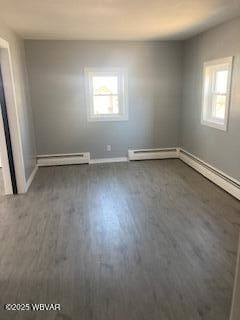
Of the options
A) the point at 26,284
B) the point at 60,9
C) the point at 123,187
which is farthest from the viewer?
the point at 123,187

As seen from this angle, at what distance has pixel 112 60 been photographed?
16.7 ft

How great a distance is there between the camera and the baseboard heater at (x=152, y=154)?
221 inches

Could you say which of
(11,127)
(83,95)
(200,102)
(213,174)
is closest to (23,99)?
(11,127)

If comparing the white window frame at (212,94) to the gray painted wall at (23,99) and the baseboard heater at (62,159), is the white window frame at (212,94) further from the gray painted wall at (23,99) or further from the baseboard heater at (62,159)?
the gray painted wall at (23,99)

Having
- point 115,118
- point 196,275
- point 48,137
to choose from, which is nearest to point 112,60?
point 115,118

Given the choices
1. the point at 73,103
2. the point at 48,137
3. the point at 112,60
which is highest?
the point at 112,60

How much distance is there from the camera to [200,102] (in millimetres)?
4691

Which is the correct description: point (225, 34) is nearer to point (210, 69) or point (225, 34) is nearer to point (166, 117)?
point (210, 69)

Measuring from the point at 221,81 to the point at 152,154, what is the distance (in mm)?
2106

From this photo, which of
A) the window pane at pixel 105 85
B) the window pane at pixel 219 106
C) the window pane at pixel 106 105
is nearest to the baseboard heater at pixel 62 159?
the window pane at pixel 106 105

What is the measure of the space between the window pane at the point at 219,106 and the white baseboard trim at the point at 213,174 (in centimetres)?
86

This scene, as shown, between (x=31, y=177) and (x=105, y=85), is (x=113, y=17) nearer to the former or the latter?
(x=105, y=85)

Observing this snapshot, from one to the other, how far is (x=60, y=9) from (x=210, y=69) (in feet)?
8.63

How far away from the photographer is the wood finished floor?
1.95 m
